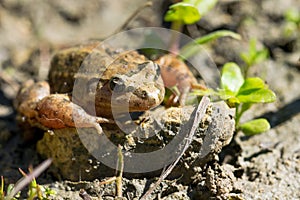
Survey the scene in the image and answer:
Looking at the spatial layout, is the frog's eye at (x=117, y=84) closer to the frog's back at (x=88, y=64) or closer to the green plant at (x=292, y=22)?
the frog's back at (x=88, y=64)

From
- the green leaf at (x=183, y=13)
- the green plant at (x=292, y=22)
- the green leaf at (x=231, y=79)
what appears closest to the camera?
the green leaf at (x=231, y=79)

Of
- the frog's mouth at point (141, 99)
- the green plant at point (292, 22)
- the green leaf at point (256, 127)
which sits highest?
the frog's mouth at point (141, 99)

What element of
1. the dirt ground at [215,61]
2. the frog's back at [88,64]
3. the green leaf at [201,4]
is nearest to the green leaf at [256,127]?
the dirt ground at [215,61]

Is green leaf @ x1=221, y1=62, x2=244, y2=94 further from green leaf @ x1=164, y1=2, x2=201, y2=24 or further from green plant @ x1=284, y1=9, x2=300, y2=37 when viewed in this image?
green plant @ x1=284, y1=9, x2=300, y2=37

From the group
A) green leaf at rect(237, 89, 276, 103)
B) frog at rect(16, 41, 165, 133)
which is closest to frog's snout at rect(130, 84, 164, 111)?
frog at rect(16, 41, 165, 133)

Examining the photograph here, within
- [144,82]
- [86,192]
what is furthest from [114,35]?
[86,192]

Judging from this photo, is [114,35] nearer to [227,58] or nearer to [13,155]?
[227,58]
